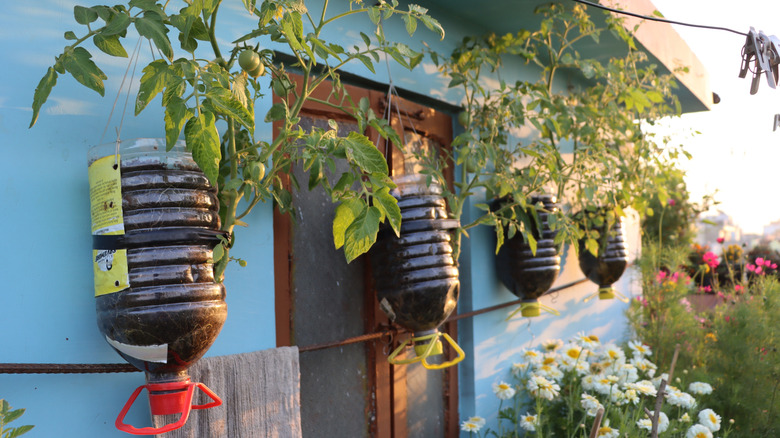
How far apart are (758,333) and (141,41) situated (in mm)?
3543

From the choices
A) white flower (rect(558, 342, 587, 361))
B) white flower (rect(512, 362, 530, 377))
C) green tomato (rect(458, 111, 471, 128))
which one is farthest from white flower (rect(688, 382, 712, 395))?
green tomato (rect(458, 111, 471, 128))

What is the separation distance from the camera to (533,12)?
3033 mm

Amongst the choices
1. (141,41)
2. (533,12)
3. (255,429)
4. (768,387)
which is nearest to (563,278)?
(768,387)

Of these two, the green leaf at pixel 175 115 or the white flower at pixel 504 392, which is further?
the white flower at pixel 504 392

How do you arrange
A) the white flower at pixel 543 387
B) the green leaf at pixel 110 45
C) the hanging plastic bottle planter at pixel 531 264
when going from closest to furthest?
the green leaf at pixel 110 45 → the white flower at pixel 543 387 → the hanging plastic bottle planter at pixel 531 264

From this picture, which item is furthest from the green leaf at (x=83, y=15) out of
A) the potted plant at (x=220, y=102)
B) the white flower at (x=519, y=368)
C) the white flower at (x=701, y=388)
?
the white flower at (x=701, y=388)

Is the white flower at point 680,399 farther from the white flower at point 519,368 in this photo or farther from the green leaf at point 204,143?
the green leaf at point 204,143

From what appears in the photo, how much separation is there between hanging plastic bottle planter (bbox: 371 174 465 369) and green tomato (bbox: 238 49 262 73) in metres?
0.77

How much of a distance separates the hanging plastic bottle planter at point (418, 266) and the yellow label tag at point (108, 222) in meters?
0.98

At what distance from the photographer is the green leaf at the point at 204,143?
1180 mm

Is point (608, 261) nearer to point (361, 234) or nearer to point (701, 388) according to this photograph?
point (701, 388)

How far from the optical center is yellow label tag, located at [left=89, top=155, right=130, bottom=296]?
1312mm

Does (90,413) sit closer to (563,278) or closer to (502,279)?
(502,279)

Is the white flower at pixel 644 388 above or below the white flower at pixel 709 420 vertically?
above
